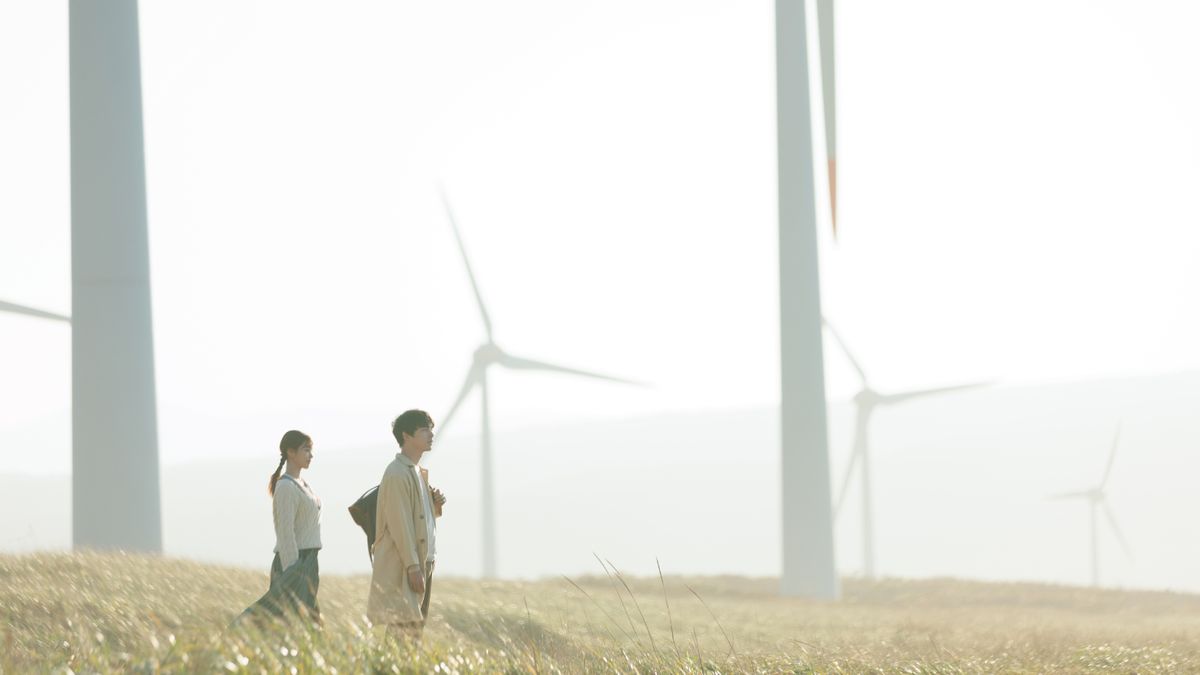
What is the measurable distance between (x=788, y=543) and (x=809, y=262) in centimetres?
691

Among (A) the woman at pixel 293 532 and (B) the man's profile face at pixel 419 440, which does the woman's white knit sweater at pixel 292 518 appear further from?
(B) the man's profile face at pixel 419 440

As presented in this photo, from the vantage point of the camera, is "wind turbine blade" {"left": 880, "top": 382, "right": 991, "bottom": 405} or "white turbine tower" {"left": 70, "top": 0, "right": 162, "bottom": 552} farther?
"wind turbine blade" {"left": 880, "top": 382, "right": 991, "bottom": 405}

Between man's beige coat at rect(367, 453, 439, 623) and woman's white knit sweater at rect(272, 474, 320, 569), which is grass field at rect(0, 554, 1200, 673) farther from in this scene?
woman's white knit sweater at rect(272, 474, 320, 569)

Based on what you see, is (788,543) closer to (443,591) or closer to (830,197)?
(830,197)

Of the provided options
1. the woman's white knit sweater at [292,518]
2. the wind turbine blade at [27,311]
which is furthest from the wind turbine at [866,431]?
the woman's white knit sweater at [292,518]

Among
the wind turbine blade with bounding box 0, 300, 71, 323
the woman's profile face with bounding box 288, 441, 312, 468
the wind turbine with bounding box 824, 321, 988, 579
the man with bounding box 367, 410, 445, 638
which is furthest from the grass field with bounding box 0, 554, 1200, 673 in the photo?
the wind turbine with bounding box 824, 321, 988, 579

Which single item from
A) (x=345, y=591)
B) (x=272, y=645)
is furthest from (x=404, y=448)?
(x=345, y=591)

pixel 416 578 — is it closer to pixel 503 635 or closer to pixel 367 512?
pixel 367 512

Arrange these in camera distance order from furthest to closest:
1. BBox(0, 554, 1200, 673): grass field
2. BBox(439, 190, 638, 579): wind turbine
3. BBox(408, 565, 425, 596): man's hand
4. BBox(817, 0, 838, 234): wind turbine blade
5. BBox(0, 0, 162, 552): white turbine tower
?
1. BBox(439, 190, 638, 579): wind turbine
2. BBox(817, 0, 838, 234): wind turbine blade
3. BBox(0, 0, 162, 552): white turbine tower
4. BBox(408, 565, 425, 596): man's hand
5. BBox(0, 554, 1200, 673): grass field

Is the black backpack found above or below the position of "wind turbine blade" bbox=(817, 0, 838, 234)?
below

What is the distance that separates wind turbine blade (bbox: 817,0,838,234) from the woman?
23797mm

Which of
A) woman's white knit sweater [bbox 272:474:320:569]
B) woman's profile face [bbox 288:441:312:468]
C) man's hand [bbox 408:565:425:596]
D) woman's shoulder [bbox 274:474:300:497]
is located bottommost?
man's hand [bbox 408:565:425:596]

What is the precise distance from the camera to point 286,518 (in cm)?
1368

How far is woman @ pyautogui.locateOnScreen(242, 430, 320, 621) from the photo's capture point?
13.6 metres
